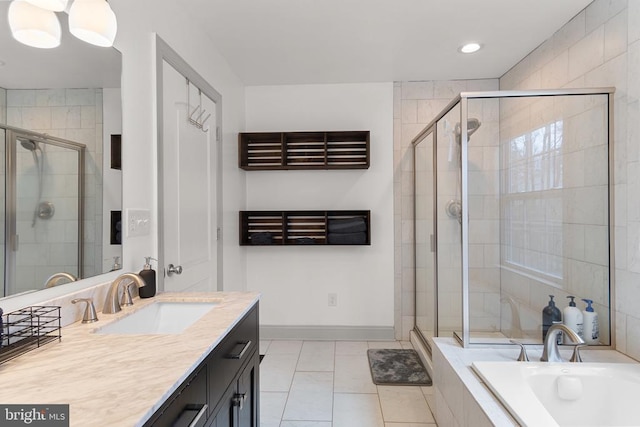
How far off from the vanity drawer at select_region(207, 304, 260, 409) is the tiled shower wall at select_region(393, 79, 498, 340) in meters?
2.06

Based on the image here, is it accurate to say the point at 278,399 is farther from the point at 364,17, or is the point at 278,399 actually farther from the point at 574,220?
the point at 364,17

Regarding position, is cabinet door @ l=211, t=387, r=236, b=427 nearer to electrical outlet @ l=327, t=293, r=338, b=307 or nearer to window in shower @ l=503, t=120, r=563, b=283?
window in shower @ l=503, t=120, r=563, b=283

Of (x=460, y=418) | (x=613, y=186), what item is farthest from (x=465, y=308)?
(x=613, y=186)

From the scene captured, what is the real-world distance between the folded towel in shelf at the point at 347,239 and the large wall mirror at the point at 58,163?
2014mm

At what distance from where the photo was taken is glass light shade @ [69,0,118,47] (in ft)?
3.74

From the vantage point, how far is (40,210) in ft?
3.65

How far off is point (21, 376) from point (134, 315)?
0.57 meters

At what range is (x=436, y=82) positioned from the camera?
3.39 metres

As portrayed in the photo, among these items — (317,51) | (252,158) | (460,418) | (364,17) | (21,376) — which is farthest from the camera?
(252,158)

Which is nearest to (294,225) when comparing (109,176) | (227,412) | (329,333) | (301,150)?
(301,150)

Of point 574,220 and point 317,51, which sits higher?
point 317,51

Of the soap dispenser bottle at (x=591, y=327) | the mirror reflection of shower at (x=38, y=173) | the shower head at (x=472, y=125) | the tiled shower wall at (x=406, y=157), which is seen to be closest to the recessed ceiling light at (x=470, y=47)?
the tiled shower wall at (x=406, y=157)

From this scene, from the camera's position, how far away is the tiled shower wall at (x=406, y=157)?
11.1 ft

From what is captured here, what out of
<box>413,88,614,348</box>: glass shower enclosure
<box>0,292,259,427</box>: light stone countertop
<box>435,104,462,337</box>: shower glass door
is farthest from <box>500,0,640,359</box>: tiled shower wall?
<box>0,292,259,427</box>: light stone countertop
